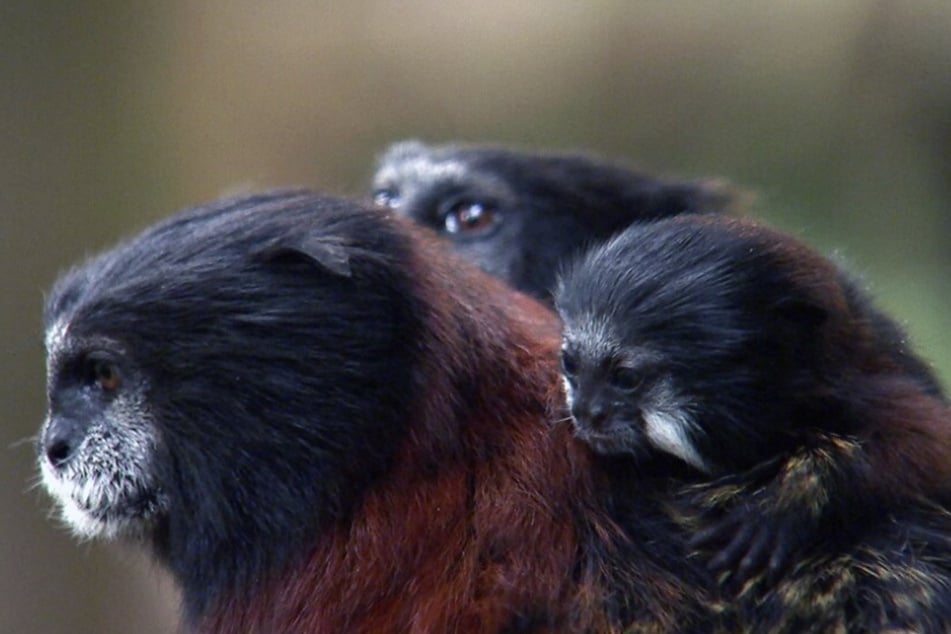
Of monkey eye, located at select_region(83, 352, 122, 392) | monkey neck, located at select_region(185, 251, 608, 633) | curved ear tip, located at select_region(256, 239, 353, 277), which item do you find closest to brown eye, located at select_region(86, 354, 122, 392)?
monkey eye, located at select_region(83, 352, 122, 392)

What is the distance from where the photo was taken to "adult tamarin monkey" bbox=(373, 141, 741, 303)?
18.6 feet

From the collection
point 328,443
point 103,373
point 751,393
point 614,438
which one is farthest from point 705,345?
point 103,373

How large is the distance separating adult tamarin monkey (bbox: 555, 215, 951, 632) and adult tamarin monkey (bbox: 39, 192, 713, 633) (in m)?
0.17

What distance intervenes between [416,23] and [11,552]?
5.91 metres

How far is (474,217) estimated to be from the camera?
5.77m

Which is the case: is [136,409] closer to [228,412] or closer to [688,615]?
[228,412]

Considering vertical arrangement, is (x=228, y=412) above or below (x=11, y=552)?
above

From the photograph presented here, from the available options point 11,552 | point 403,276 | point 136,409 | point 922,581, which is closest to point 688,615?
point 922,581

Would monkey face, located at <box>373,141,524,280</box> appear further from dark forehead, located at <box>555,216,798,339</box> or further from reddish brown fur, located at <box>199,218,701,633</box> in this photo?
reddish brown fur, located at <box>199,218,701,633</box>

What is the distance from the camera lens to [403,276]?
345cm

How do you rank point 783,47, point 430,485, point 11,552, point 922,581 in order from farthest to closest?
1. point 783,47
2. point 11,552
3. point 430,485
4. point 922,581

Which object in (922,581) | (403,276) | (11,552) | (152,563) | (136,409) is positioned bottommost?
(11,552)

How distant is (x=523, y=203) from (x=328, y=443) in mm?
2609

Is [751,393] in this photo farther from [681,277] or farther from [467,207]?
[467,207]
